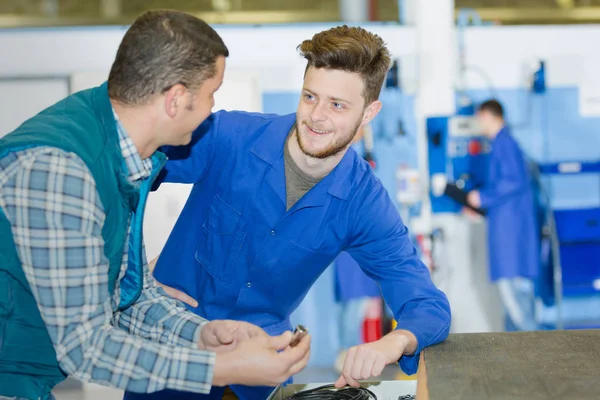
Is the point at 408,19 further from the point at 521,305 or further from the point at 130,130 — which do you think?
the point at 130,130

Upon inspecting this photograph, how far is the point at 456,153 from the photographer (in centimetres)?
489

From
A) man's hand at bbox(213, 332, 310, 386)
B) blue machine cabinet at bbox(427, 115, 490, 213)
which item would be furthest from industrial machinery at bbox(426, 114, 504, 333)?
man's hand at bbox(213, 332, 310, 386)

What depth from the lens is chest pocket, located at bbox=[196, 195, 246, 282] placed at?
2.20 metres

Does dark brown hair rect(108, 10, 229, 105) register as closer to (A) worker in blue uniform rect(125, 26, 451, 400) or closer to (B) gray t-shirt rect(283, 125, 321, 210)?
(A) worker in blue uniform rect(125, 26, 451, 400)

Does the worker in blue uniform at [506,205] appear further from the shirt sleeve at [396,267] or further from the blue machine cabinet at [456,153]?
the shirt sleeve at [396,267]

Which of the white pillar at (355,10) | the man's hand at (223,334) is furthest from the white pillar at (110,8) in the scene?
the man's hand at (223,334)

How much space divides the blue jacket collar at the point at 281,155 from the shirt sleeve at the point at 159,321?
23.1 inches

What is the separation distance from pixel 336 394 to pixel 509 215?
3286mm

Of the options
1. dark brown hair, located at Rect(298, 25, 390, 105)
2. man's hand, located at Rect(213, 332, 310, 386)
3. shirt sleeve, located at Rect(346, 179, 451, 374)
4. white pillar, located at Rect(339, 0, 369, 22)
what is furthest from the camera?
white pillar, located at Rect(339, 0, 369, 22)

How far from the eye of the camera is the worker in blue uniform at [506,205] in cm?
→ 479

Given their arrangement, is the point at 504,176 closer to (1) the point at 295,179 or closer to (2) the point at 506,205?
(2) the point at 506,205

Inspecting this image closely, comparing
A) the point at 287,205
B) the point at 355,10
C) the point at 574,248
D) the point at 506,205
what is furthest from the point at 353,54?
the point at 574,248

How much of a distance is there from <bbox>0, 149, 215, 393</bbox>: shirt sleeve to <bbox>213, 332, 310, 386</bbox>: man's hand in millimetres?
28

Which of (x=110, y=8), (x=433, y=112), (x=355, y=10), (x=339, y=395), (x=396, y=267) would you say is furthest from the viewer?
(x=110, y=8)
